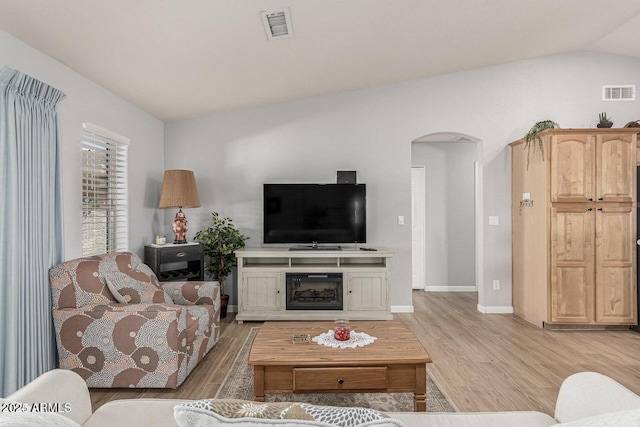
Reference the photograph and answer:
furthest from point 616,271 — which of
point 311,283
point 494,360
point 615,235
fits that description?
point 311,283

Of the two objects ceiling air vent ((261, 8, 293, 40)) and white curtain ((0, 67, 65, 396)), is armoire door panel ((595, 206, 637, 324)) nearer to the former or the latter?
ceiling air vent ((261, 8, 293, 40))

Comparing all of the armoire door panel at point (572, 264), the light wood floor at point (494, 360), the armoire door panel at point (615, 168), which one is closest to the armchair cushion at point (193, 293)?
the light wood floor at point (494, 360)

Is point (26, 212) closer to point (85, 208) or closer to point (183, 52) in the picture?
point (85, 208)

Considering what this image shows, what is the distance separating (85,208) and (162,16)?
1.86 metres

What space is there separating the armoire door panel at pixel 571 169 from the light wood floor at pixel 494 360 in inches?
A: 56.9

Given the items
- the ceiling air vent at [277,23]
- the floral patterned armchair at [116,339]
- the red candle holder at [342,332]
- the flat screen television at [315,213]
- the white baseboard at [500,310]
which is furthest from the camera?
the white baseboard at [500,310]

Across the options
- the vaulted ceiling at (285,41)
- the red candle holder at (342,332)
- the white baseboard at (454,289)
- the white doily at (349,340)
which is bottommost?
the white baseboard at (454,289)

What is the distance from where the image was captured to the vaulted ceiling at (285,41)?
98.0 inches

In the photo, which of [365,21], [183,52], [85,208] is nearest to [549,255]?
[365,21]

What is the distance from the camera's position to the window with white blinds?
3.45 metres

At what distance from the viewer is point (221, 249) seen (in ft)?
14.9

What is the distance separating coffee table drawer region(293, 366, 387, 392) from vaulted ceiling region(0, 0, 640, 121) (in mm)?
2306

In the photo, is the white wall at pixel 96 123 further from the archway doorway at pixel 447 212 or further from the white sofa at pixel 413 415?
the archway doorway at pixel 447 212

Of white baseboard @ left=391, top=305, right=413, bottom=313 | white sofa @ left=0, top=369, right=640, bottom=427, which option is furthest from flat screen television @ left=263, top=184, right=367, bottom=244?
white sofa @ left=0, top=369, right=640, bottom=427
